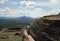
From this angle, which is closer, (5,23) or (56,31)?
(56,31)

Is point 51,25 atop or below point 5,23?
atop

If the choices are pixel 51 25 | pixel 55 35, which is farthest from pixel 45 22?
pixel 55 35

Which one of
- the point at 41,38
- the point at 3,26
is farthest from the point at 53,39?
the point at 3,26

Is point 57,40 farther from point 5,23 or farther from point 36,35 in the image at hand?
point 5,23

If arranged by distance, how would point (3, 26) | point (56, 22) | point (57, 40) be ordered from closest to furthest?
point (57, 40), point (56, 22), point (3, 26)

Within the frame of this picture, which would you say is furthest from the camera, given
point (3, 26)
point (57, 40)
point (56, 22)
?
point (3, 26)

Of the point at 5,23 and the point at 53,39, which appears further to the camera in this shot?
the point at 5,23

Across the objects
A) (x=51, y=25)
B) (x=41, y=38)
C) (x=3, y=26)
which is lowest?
(x=3, y=26)

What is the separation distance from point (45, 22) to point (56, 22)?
36.8 inches

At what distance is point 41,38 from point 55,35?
108cm

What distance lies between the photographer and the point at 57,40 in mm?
11773

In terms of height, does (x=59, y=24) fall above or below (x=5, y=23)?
above

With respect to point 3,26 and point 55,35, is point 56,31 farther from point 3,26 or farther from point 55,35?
point 3,26

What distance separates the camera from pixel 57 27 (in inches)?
484
